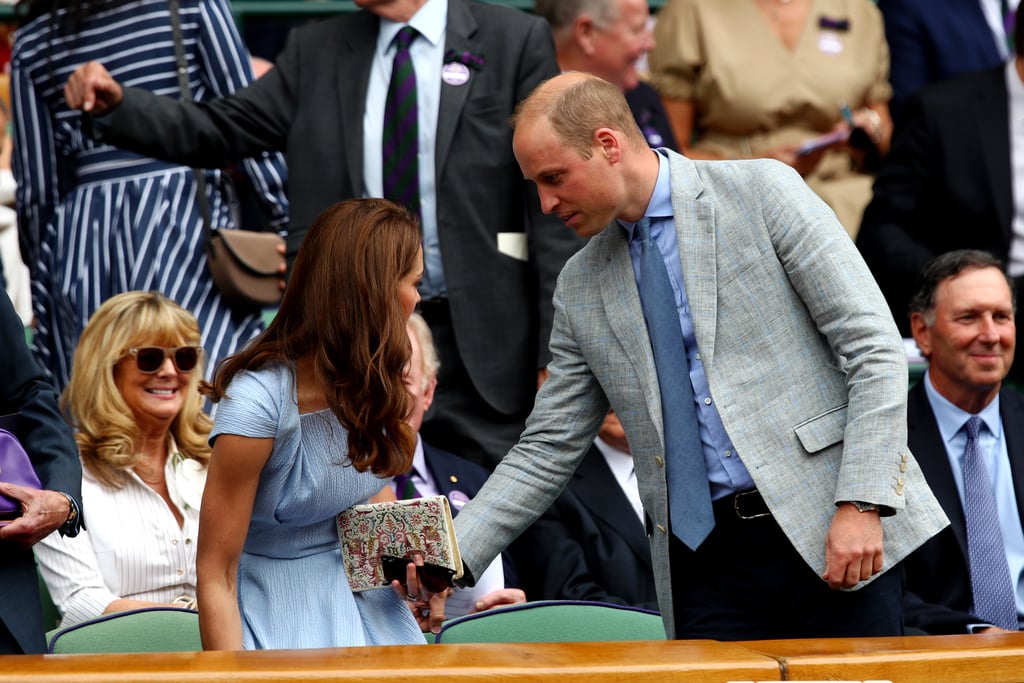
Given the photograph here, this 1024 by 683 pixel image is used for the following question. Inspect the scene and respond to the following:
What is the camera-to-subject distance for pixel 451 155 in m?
4.39

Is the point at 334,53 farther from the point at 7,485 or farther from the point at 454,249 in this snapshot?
the point at 7,485

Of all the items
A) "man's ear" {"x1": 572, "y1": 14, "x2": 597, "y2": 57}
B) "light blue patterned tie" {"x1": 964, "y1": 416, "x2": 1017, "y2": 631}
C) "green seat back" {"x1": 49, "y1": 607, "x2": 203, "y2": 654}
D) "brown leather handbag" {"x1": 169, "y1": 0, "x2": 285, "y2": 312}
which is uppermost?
"man's ear" {"x1": 572, "y1": 14, "x2": 597, "y2": 57}

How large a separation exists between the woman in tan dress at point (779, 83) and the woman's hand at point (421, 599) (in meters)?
3.25

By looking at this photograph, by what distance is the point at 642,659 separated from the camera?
94.1 inches

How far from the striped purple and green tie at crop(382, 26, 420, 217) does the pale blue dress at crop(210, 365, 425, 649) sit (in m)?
1.54

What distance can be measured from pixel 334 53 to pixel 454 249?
2.37 feet

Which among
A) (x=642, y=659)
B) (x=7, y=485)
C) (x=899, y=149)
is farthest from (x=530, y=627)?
(x=899, y=149)

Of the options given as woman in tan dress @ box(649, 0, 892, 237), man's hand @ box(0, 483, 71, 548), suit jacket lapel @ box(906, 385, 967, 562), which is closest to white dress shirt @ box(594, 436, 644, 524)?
suit jacket lapel @ box(906, 385, 967, 562)

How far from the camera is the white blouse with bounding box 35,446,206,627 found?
393cm

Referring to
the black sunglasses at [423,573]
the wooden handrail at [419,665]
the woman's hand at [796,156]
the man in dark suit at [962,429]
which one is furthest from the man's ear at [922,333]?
the wooden handrail at [419,665]

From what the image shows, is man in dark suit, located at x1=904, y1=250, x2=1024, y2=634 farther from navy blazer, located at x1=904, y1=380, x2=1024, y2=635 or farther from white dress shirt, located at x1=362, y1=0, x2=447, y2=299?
white dress shirt, located at x1=362, y1=0, x2=447, y2=299

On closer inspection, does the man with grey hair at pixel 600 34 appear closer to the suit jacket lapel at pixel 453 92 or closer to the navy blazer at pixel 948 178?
the suit jacket lapel at pixel 453 92

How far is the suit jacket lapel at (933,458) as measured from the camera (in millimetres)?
4238

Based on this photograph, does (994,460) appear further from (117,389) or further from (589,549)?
(117,389)
